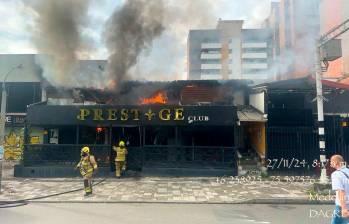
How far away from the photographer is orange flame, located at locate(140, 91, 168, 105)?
55.5ft

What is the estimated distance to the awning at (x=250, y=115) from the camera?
1528 centimetres

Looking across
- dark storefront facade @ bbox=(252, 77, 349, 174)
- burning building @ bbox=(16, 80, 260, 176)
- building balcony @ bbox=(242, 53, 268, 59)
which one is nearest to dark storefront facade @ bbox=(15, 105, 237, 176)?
burning building @ bbox=(16, 80, 260, 176)

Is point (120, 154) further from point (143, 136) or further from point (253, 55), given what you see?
point (253, 55)

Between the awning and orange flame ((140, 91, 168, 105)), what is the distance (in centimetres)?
438

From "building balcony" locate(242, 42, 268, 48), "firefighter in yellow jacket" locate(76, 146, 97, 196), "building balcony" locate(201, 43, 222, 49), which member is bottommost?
"firefighter in yellow jacket" locate(76, 146, 97, 196)

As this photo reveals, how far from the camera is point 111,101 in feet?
57.8

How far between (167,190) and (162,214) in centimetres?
335

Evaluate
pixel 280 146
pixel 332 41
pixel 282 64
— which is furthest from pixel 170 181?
pixel 282 64

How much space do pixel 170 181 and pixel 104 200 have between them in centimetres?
425

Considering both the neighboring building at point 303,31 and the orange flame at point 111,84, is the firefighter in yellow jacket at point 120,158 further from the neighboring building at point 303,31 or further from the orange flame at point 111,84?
the neighboring building at point 303,31

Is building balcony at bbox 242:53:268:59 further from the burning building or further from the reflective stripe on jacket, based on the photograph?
the reflective stripe on jacket

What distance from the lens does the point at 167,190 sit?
11.7 metres

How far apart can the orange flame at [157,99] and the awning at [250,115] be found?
4376 mm

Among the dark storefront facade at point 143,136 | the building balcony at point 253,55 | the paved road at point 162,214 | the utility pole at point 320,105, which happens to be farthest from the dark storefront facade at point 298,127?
the building balcony at point 253,55
